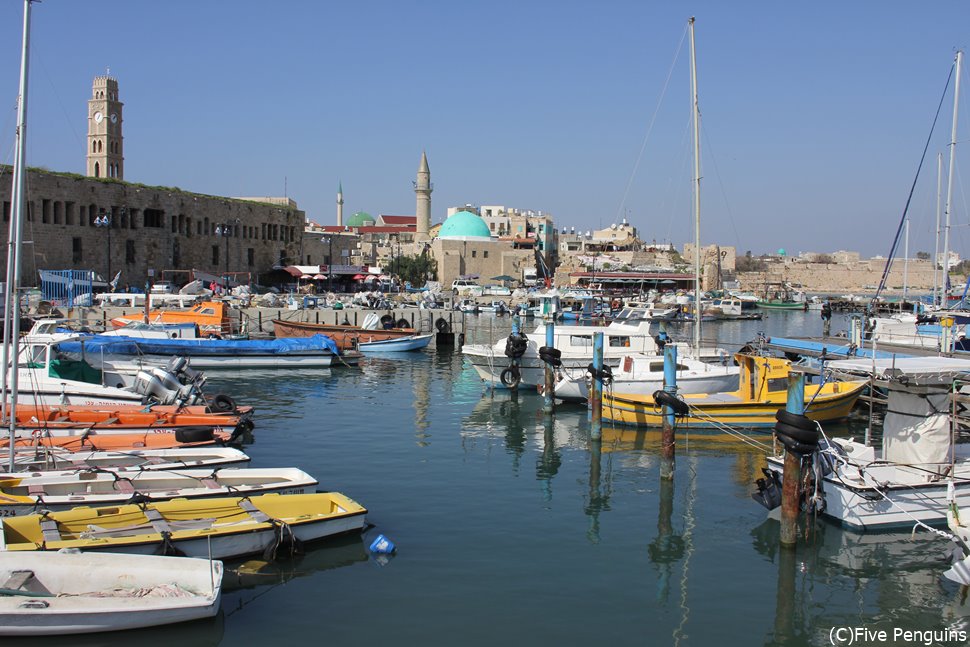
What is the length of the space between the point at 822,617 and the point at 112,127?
70219 millimetres

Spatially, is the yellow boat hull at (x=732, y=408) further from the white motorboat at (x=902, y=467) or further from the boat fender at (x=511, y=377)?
the white motorboat at (x=902, y=467)

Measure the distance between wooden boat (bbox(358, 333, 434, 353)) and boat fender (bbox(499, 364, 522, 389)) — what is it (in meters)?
11.5

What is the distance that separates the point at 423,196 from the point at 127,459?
87473 millimetres

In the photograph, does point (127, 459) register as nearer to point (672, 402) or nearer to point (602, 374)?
point (672, 402)

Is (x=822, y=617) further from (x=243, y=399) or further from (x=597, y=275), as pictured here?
(x=597, y=275)

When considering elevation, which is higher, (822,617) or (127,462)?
(127,462)

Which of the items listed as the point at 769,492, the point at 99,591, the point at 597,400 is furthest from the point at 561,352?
the point at 99,591

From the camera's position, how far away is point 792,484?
37.9 ft

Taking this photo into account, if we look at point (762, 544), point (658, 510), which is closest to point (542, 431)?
point (658, 510)

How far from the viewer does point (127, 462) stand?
44.6ft

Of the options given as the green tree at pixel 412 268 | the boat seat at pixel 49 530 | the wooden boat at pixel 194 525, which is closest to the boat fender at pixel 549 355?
the wooden boat at pixel 194 525

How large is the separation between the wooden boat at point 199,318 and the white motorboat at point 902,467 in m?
26.1

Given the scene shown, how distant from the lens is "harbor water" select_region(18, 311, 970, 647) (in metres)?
9.31

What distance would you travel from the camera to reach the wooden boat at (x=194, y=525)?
A: 32.2 feet
